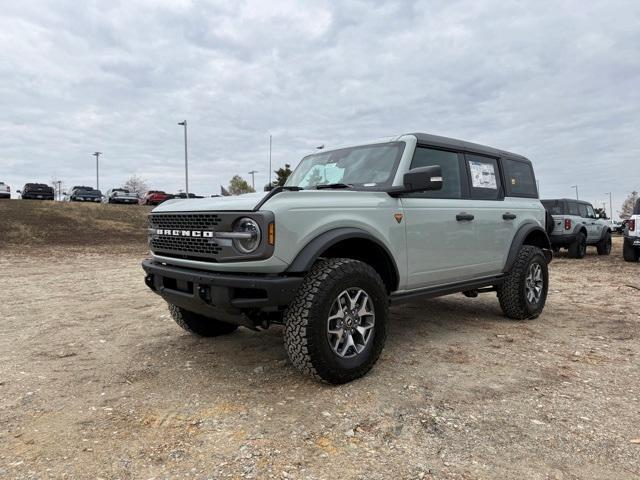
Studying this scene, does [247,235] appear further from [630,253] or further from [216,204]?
[630,253]

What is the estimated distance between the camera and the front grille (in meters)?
3.38

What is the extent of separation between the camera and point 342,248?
3.79 metres

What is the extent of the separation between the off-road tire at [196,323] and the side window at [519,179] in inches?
140

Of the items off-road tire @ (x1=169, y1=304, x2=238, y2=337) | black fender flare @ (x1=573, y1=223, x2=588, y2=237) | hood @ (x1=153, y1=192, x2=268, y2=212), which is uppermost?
hood @ (x1=153, y1=192, x2=268, y2=212)

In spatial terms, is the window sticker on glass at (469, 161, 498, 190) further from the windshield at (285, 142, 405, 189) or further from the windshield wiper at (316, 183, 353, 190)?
the windshield wiper at (316, 183, 353, 190)

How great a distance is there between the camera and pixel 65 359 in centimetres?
414

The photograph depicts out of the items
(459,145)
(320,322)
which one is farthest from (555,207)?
(320,322)

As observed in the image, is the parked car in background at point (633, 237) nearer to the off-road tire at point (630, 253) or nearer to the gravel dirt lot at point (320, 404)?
the off-road tire at point (630, 253)

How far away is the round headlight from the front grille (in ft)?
0.55

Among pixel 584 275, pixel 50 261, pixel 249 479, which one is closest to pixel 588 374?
pixel 249 479

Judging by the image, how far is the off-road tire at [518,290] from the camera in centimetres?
532

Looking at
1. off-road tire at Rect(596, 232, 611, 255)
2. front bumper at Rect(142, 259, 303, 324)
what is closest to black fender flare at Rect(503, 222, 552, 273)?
front bumper at Rect(142, 259, 303, 324)

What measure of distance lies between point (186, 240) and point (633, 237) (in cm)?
1250

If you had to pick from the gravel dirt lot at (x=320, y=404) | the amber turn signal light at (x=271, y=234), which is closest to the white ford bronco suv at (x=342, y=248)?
the amber turn signal light at (x=271, y=234)
